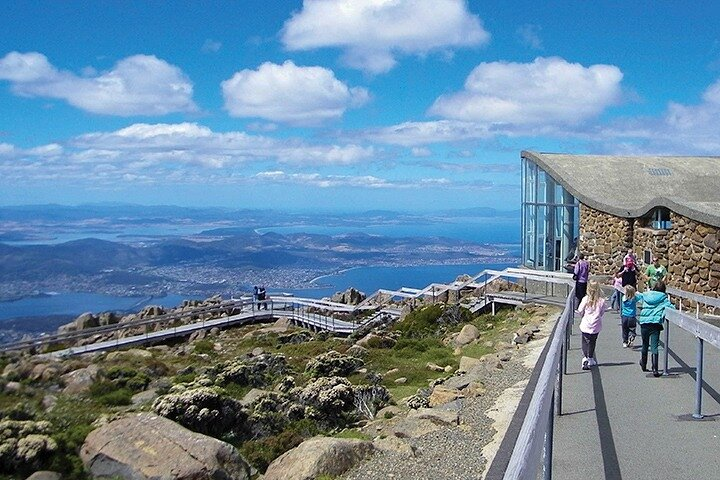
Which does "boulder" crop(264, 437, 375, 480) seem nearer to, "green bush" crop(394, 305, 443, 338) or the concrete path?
the concrete path

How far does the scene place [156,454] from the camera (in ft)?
27.2

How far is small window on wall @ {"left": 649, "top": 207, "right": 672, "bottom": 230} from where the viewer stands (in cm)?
1736

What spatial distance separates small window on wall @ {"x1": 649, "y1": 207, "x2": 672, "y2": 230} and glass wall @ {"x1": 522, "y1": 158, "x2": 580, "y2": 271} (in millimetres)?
4818

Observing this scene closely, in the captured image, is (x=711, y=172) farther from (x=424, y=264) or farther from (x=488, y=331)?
(x=424, y=264)

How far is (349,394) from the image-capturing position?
460 inches

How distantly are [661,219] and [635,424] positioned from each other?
507 inches

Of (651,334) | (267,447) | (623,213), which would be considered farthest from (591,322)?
(623,213)

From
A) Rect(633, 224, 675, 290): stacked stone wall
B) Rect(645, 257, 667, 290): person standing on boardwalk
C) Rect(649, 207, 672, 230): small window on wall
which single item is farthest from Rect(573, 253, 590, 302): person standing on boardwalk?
Rect(649, 207, 672, 230): small window on wall

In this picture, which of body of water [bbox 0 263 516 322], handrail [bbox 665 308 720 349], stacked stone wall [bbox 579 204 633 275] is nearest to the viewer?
handrail [bbox 665 308 720 349]

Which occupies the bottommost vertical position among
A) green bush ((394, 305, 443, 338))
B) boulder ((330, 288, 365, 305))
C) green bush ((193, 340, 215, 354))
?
green bush ((193, 340, 215, 354))

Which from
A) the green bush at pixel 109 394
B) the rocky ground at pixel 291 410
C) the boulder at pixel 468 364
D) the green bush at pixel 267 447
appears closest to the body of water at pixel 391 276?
the rocky ground at pixel 291 410

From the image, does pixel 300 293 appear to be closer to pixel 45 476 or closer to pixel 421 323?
pixel 421 323

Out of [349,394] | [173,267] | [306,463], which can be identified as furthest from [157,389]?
[173,267]

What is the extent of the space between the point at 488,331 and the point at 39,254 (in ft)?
444
